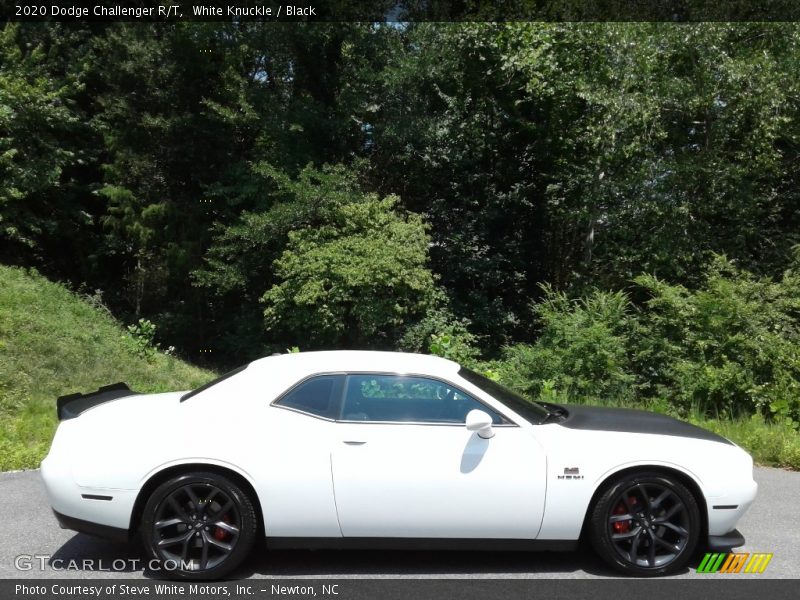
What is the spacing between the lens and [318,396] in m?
4.66

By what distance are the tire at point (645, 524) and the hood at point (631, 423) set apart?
1.21 feet

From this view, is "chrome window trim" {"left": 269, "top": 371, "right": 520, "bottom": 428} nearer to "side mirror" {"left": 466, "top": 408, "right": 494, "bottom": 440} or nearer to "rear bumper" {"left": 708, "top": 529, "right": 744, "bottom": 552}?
"side mirror" {"left": 466, "top": 408, "right": 494, "bottom": 440}

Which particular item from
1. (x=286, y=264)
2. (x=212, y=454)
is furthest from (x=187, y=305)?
(x=212, y=454)

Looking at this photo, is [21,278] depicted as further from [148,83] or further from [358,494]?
[358,494]

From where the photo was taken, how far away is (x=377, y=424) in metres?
4.54

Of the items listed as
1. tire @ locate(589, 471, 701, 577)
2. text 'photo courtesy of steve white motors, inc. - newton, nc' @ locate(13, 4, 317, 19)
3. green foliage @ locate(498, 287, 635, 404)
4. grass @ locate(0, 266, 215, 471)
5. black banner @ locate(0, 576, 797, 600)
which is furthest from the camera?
text 'photo courtesy of steve white motors, inc. - newton, nc' @ locate(13, 4, 317, 19)

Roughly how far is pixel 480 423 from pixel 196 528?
1.91 metres

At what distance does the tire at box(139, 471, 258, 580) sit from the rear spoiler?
1098mm

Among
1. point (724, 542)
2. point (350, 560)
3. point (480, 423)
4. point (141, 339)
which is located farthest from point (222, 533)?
point (141, 339)

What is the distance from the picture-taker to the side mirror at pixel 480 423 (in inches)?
173

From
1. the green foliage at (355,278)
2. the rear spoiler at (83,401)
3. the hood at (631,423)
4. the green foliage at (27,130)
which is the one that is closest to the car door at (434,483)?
the hood at (631,423)

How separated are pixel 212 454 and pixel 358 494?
0.96 meters

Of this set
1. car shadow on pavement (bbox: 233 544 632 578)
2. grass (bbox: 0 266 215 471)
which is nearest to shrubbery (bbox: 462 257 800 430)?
car shadow on pavement (bbox: 233 544 632 578)

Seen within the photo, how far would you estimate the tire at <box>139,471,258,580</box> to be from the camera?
438cm
